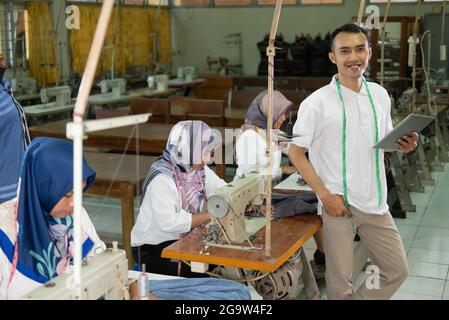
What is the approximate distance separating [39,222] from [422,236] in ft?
11.1

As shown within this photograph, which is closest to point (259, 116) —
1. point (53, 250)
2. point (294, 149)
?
point (294, 149)

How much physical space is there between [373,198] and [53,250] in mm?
1359

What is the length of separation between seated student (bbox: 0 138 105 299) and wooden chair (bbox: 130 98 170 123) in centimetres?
405

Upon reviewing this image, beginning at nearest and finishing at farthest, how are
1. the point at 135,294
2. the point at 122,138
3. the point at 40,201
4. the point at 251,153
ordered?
1. the point at 40,201
2. the point at 135,294
3. the point at 251,153
4. the point at 122,138

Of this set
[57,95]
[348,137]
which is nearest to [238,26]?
[57,95]

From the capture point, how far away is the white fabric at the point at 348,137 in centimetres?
264

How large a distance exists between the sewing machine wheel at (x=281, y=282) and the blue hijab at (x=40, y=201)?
109 centimetres

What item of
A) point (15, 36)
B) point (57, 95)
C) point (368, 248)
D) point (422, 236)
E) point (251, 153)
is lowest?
point (422, 236)

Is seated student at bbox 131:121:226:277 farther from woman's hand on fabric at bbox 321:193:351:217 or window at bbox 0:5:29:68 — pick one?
window at bbox 0:5:29:68

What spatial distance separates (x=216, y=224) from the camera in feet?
8.11

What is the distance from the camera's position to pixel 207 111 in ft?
19.5

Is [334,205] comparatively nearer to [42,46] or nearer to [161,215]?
[161,215]

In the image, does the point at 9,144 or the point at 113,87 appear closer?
the point at 9,144

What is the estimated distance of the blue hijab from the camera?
5.85 ft
